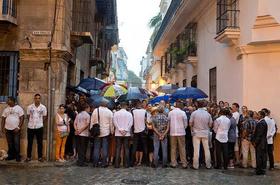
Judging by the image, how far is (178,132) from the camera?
39.5 ft

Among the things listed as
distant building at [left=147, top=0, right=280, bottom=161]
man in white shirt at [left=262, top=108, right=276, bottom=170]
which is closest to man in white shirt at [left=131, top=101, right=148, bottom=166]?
man in white shirt at [left=262, top=108, right=276, bottom=170]

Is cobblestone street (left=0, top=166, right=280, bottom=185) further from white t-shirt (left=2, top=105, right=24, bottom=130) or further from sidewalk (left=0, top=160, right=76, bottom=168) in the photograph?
white t-shirt (left=2, top=105, right=24, bottom=130)

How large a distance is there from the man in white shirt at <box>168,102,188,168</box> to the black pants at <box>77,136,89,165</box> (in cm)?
241

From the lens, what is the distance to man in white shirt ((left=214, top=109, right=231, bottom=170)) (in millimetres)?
11797

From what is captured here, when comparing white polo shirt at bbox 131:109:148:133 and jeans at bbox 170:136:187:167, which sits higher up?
white polo shirt at bbox 131:109:148:133

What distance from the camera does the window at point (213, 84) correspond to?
1716cm

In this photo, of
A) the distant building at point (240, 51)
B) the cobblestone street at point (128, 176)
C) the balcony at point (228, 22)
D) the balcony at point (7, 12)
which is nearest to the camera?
the cobblestone street at point (128, 176)

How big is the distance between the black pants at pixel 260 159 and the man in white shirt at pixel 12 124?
6.46m

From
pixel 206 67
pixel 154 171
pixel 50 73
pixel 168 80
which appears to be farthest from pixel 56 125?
pixel 168 80

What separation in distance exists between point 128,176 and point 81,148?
216cm

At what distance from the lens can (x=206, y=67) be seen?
18406 millimetres

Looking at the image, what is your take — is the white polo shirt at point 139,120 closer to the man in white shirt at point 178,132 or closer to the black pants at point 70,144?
the man in white shirt at point 178,132

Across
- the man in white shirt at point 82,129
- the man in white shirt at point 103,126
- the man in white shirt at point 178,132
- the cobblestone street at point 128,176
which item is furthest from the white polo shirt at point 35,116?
the man in white shirt at point 178,132

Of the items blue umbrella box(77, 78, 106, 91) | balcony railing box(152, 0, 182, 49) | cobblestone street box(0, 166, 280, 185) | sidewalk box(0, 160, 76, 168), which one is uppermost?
balcony railing box(152, 0, 182, 49)
